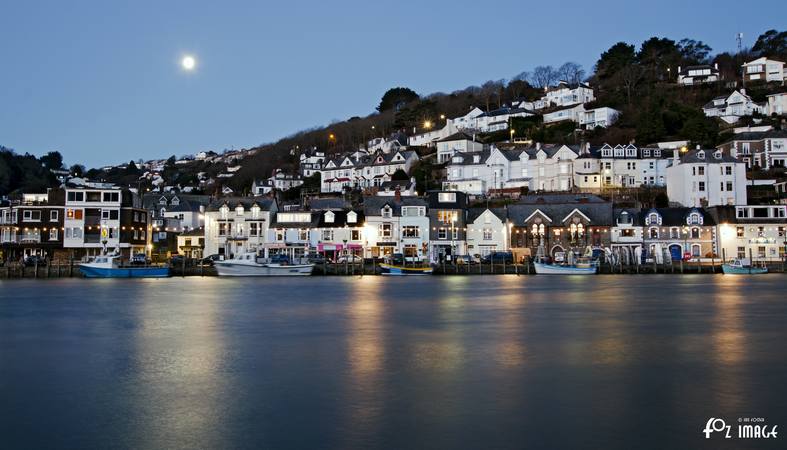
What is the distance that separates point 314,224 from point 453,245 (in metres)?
14.6

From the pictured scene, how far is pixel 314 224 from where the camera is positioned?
73500 mm

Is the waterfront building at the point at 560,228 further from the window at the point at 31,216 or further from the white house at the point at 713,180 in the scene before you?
the window at the point at 31,216

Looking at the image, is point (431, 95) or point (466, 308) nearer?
point (466, 308)

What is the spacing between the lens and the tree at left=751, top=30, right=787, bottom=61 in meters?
131

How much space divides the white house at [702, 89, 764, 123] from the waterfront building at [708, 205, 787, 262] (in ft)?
139

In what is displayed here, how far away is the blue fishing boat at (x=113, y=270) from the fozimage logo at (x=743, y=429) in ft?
182

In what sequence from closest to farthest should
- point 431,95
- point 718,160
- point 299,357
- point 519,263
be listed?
1. point 299,357
2. point 519,263
3. point 718,160
4. point 431,95

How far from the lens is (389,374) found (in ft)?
58.7

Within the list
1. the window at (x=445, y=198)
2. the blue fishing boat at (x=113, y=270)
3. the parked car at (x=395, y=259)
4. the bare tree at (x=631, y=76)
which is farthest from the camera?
the bare tree at (x=631, y=76)

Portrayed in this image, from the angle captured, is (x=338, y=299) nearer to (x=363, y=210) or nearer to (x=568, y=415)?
(x=568, y=415)

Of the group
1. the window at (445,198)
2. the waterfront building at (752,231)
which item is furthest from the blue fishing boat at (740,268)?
the window at (445,198)

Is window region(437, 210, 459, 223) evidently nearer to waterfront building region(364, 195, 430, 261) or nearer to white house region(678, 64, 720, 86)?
A: waterfront building region(364, 195, 430, 261)

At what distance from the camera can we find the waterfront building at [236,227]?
74500 mm

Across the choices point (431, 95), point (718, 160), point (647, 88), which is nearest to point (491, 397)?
point (718, 160)
